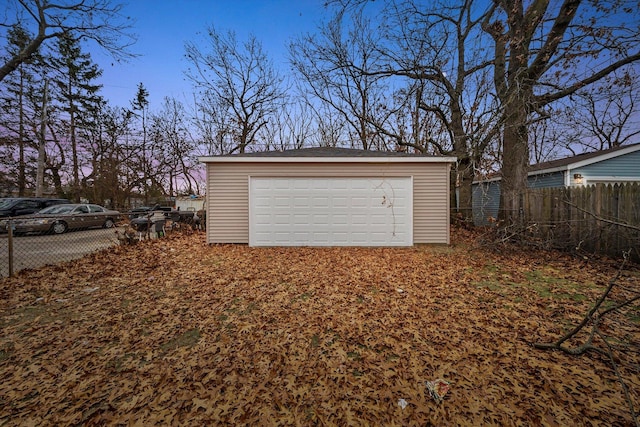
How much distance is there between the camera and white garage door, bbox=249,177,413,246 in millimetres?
7832

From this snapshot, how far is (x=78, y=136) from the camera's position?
1803 centimetres

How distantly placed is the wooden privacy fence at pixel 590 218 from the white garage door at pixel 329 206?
135 inches

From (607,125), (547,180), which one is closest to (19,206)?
(547,180)

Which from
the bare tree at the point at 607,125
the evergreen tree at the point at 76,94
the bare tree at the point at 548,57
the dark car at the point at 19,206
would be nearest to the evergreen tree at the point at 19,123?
the evergreen tree at the point at 76,94

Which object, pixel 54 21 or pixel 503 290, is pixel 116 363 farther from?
pixel 54 21

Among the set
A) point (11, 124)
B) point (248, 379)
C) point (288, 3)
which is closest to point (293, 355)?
point (248, 379)

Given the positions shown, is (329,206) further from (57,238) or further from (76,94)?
(76,94)

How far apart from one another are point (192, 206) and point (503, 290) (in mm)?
14639

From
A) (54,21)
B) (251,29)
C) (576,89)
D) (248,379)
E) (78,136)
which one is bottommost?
(248,379)

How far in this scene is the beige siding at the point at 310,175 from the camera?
7.84m

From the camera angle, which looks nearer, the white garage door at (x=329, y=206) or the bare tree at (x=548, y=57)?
the bare tree at (x=548, y=57)

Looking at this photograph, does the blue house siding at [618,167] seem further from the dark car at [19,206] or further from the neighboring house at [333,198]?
the dark car at [19,206]

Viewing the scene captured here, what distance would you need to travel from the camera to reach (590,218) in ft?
20.1

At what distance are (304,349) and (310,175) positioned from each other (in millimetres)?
5763
